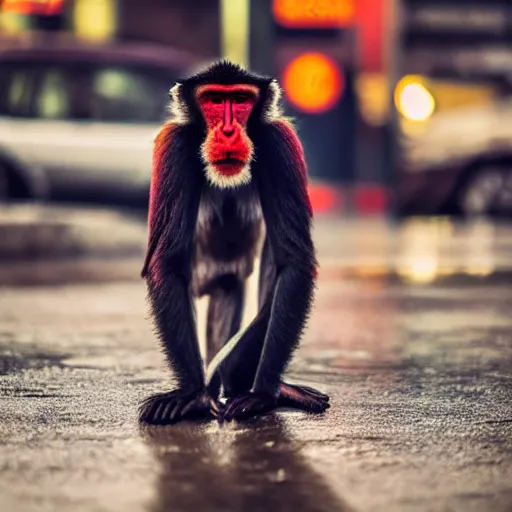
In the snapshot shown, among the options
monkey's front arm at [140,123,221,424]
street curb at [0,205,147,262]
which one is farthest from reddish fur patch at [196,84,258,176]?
street curb at [0,205,147,262]

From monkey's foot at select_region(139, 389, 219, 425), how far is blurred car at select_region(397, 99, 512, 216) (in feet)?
39.8

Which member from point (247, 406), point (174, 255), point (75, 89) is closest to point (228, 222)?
point (174, 255)

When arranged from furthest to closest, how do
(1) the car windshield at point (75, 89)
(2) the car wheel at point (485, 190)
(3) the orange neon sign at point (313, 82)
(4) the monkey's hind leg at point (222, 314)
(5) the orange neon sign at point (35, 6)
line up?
(3) the orange neon sign at point (313, 82) → (5) the orange neon sign at point (35, 6) → (2) the car wheel at point (485, 190) → (1) the car windshield at point (75, 89) → (4) the monkey's hind leg at point (222, 314)

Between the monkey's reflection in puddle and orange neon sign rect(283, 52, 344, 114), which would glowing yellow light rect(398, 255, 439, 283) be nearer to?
the monkey's reflection in puddle

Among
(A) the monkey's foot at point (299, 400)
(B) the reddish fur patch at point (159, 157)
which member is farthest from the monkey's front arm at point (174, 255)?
(A) the monkey's foot at point (299, 400)

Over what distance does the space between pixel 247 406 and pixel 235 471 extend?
2.31ft

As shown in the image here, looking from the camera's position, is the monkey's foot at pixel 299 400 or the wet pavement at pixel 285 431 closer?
the wet pavement at pixel 285 431

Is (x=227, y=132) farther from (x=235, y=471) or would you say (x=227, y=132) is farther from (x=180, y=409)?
(x=235, y=471)

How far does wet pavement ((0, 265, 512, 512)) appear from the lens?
11.5 ft

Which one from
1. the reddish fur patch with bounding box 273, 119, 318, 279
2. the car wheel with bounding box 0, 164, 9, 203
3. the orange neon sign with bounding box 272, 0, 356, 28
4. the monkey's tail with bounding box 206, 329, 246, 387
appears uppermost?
the orange neon sign with bounding box 272, 0, 356, 28

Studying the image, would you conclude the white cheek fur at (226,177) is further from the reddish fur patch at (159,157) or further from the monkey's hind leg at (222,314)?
the monkey's hind leg at (222,314)

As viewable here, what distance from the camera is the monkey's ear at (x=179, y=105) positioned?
4.36 meters

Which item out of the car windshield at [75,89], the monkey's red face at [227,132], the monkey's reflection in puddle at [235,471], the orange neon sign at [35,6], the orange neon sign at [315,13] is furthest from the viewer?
the orange neon sign at [315,13]

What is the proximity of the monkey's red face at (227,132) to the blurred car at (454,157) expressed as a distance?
12212 millimetres
